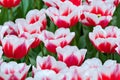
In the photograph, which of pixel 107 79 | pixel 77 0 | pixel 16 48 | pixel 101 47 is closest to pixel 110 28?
pixel 101 47

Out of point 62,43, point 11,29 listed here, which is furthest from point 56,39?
point 11,29

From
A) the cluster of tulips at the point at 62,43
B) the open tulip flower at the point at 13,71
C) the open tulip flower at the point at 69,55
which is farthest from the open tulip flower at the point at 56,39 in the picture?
the open tulip flower at the point at 13,71

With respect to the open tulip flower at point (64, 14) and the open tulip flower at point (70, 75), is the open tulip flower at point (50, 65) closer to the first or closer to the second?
the open tulip flower at point (70, 75)

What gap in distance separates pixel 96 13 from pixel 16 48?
434 mm

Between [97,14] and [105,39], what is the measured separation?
25 centimetres

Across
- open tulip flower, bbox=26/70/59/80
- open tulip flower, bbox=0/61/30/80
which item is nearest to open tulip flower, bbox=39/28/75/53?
open tulip flower, bbox=0/61/30/80

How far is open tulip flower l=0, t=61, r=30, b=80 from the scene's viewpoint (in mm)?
1335

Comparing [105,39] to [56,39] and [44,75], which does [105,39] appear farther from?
[44,75]

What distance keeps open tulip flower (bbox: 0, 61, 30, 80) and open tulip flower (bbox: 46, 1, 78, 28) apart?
1.31ft

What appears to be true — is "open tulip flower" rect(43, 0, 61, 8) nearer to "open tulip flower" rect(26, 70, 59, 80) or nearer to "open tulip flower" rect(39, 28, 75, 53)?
"open tulip flower" rect(39, 28, 75, 53)

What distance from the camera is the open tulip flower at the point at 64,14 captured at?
174 cm

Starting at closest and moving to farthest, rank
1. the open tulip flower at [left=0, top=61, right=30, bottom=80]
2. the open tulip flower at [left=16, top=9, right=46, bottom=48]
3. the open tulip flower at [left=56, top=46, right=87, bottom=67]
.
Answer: the open tulip flower at [left=0, top=61, right=30, bottom=80], the open tulip flower at [left=56, top=46, right=87, bottom=67], the open tulip flower at [left=16, top=9, right=46, bottom=48]

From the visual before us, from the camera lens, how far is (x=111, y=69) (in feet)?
4.10

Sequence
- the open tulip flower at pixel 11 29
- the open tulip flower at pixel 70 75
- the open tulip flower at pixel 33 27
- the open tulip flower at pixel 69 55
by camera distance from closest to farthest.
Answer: the open tulip flower at pixel 70 75
the open tulip flower at pixel 69 55
the open tulip flower at pixel 33 27
the open tulip flower at pixel 11 29
